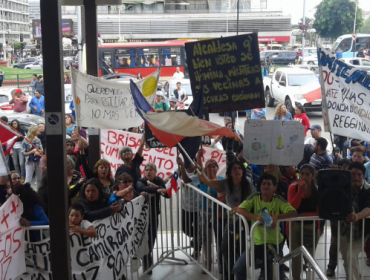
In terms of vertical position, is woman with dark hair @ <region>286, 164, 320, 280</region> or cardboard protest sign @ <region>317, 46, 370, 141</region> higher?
cardboard protest sign @ <region>317, 46, 370, 141</region>

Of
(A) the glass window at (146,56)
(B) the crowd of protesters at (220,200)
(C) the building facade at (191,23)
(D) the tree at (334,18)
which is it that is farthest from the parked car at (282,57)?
(B) the crowd of protesters at (220,200)

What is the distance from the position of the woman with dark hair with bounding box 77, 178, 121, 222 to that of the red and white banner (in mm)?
2714

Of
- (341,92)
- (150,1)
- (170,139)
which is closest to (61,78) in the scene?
(170,139)

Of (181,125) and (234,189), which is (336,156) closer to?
(234,189)

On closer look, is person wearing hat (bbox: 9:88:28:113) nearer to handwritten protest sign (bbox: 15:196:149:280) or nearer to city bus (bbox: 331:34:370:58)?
handwritten protest sign (bbox: 15:196:149:280)

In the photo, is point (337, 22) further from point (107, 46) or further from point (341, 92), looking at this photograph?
point (341, 92)

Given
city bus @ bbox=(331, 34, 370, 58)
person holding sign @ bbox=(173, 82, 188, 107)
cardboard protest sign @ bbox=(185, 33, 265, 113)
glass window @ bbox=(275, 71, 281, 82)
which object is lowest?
person holding sign @ bbox=(173, 82, 188, 107)

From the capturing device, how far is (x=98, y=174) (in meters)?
6.68

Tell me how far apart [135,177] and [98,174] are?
27.9 inches

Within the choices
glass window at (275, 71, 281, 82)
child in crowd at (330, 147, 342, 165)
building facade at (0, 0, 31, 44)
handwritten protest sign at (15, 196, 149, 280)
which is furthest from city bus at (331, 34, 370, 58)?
building facade at (0, 0, 31, 44)

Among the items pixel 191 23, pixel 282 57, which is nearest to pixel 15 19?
pixel 191 23

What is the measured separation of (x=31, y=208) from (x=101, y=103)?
8.40 ft

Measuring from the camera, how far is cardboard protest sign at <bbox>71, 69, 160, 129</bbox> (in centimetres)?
745

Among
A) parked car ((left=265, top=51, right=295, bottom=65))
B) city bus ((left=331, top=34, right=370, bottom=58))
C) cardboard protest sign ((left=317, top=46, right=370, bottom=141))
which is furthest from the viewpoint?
city bus ((left=331, top=34, right=370, bottom=58))
